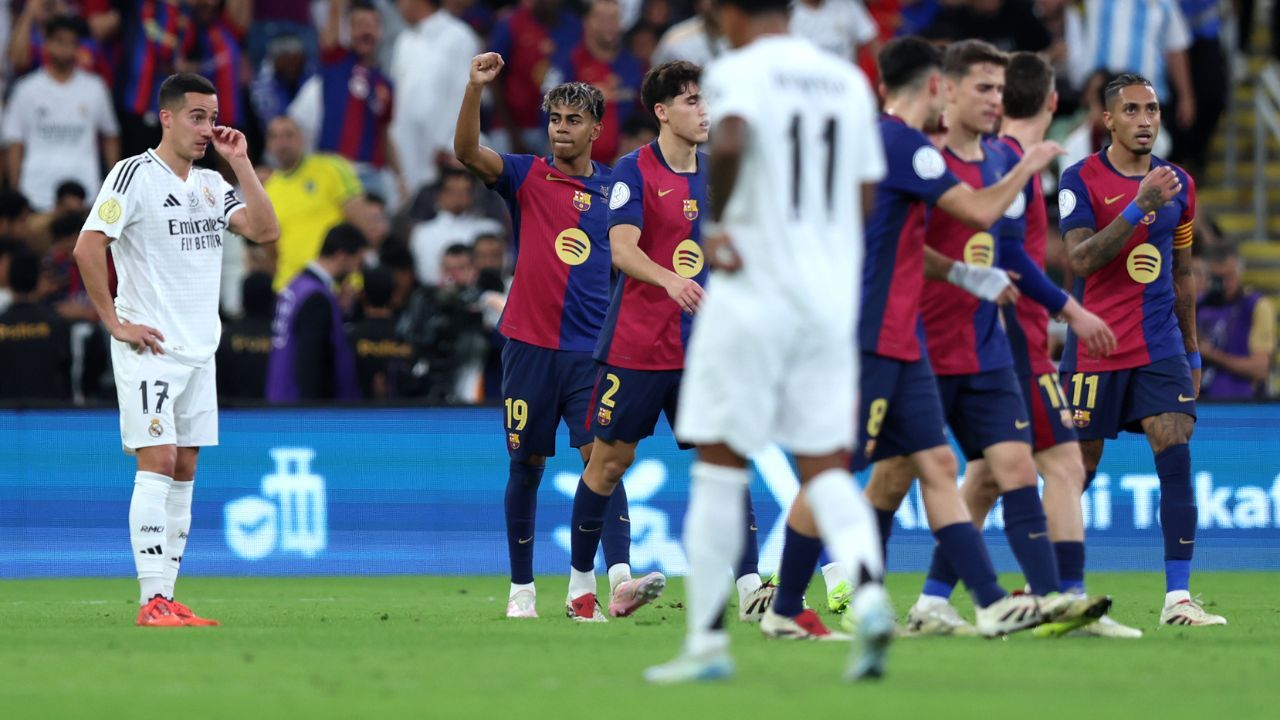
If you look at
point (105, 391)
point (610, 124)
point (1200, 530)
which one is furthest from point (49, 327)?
point (1200, 530)

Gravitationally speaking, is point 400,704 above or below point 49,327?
below

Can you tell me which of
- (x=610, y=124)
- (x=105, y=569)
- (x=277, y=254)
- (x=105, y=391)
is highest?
(x=610, y=124)

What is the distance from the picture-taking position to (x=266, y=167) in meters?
19.2

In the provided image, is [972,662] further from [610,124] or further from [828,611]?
[610,124]

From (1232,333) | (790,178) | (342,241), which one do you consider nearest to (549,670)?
(790,178)

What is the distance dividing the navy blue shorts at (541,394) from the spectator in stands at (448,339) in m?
4.68

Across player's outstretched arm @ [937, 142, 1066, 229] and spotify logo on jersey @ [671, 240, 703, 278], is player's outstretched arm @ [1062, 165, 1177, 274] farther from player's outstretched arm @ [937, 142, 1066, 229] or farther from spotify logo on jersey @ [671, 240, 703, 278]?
spotify logo on jersey @ [671, 240, 703, 278]

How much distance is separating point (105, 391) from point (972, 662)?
10.6 metres

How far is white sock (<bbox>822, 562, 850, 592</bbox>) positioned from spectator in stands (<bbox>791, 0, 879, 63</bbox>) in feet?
28.9

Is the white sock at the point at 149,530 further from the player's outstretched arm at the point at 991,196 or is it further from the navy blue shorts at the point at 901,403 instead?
the player's outstretched arm at the point at 991,196

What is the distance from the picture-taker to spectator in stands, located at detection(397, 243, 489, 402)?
15.3 m

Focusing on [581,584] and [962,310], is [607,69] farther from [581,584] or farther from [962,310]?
[962,310]

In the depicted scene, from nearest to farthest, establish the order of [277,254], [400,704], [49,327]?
1. [400,704]
2. [49,327]
3. [277,254]

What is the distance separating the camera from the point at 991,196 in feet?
25.7
